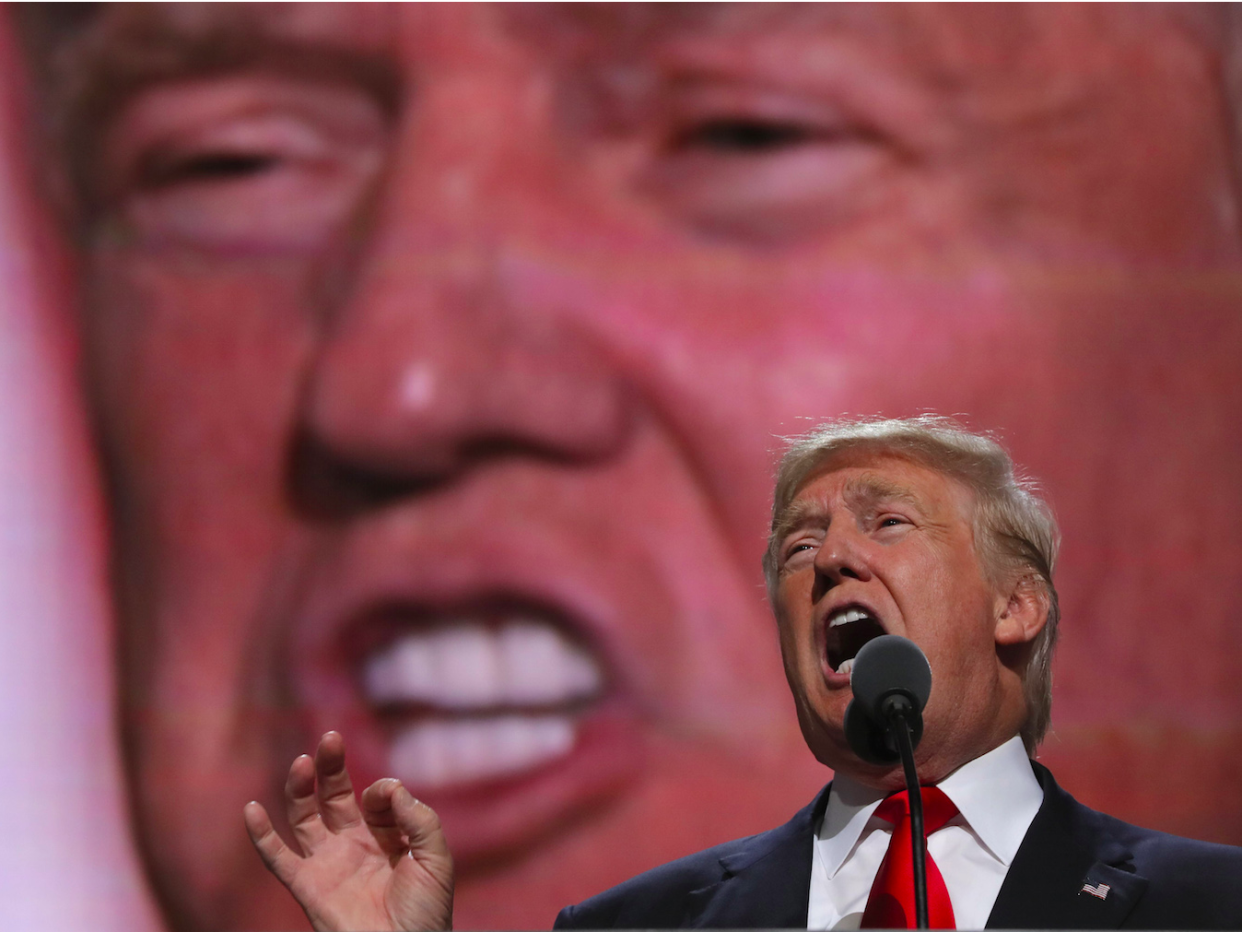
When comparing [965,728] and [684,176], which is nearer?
[965,728]

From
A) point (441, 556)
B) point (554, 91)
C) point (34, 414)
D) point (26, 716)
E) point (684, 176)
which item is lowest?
point (26, 716)

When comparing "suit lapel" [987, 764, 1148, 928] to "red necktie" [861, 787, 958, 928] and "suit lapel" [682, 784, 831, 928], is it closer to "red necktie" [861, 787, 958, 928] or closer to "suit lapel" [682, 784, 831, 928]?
"red necktie" [861, 787, 958, 928]

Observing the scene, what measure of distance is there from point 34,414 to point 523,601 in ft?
2.74

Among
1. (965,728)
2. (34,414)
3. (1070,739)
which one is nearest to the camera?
(965,728)

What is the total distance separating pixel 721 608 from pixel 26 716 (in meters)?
1.07

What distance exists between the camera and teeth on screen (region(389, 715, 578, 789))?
189 centimetres

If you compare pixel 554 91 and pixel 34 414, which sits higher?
pixel 554 91

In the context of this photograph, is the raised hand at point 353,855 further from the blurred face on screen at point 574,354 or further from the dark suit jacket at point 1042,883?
the blurred face on screen at point 574,354

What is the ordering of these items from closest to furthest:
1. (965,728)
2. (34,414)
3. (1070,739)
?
(965,728)
(1070,739)
(34,414)

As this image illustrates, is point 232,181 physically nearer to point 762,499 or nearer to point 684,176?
point 684,176

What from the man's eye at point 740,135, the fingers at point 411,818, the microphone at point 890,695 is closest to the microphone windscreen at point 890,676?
the microphone at point 890,695

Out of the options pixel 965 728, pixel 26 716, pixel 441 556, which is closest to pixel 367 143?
pixel 441 556

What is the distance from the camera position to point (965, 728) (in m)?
1.21

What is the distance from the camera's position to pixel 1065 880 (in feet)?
3.74
